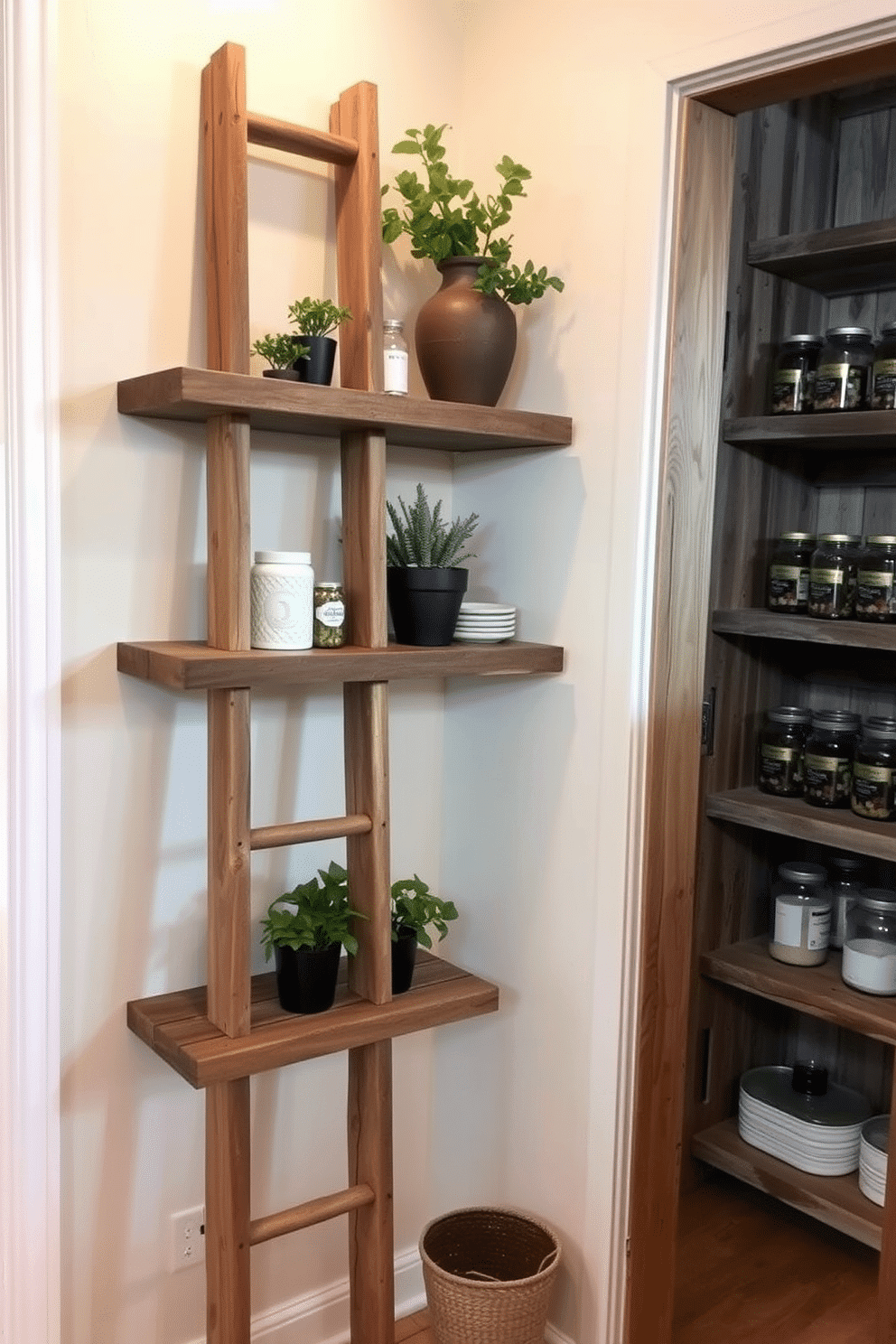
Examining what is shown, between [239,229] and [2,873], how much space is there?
93 centimetres

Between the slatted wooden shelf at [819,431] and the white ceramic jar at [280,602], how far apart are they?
111 centimetres

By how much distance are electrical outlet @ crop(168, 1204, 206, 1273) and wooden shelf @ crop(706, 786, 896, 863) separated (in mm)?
1243

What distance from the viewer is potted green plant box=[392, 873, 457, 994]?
1.88 metres

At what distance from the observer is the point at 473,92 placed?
206cm

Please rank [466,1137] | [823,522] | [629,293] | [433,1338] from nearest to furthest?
[629,293] < [433,1338] < [466,1137] < [823,522]

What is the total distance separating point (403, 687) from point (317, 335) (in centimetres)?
66

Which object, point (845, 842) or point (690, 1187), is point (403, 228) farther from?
point (690, 1187)

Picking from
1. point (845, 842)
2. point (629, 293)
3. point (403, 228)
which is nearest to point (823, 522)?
point (845, 842)

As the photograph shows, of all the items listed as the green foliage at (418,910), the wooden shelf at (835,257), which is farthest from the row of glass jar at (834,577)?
the green foliage at (418,910)

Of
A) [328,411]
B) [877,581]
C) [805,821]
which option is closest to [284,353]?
[328,411]

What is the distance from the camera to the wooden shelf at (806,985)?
221cm

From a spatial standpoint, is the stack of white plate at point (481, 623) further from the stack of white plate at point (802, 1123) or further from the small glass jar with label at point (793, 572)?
the stack of white plate at point (802, 1123)

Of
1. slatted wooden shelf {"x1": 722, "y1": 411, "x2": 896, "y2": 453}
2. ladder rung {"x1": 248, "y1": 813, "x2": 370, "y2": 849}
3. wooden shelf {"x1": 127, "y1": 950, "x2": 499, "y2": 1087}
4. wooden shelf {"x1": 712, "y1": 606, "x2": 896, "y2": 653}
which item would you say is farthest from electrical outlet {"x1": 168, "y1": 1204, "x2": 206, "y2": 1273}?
slatted wooden shelf {"x1": 722, "y1": 411, "x2": 896, "y2": 453}

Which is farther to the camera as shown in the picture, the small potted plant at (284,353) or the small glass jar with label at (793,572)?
the small glass jar with label at (793,572)
